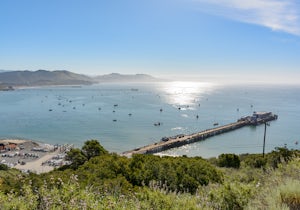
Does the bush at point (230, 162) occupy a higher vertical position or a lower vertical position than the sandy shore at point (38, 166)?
higher

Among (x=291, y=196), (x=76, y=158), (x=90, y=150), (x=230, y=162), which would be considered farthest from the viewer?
(x=90, y=150)

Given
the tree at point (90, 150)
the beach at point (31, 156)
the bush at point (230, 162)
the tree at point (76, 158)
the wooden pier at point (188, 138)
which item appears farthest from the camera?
the wooden pier at point (188, 138)

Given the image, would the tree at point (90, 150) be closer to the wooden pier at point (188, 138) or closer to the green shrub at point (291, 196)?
the wooden pier at point (188, 138)

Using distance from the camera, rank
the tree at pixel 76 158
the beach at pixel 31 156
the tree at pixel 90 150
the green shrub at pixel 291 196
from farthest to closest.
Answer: the beach at pixel 31 156 < the tree at pixel 90 150 < the tree at pixel 76 158 < the green shrub at pixel 291 196

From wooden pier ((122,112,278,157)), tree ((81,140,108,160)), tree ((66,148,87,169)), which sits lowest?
wooden pier ((122,112,278,157))

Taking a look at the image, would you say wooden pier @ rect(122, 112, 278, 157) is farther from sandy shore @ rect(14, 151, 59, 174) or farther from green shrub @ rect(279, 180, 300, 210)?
green shrub @ rect(279, 180, 300, 210)

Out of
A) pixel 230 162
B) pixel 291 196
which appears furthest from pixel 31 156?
pixel 291 196

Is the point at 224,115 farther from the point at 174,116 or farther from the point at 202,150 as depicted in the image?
the point at 202,150

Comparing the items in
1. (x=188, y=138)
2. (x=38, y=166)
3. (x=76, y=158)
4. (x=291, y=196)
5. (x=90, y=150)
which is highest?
(x=291, y=196)

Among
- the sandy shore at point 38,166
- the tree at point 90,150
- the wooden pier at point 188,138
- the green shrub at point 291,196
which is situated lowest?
the sandy shore at point 38,166

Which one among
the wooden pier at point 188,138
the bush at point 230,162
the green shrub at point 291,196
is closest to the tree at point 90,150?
the wooden pier at point 188,138

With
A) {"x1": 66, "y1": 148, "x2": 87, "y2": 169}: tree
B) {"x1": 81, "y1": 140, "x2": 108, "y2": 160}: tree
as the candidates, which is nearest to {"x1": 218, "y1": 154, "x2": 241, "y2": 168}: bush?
{"x1": 81, "y1": 140, "x2": 108, "y2": 160}: tree

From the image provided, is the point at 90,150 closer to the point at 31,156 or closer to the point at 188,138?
the point at 31,156

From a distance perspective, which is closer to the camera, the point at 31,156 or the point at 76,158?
the point at 76,158
